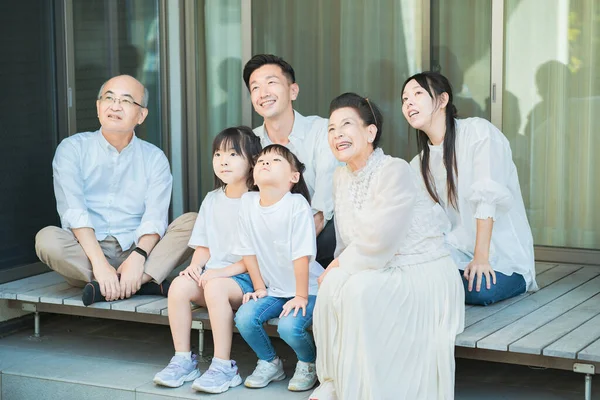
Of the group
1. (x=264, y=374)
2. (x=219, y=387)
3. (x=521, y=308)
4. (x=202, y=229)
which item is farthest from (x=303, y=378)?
(x=521, y=308)

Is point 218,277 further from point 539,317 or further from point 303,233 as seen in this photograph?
point 539,317

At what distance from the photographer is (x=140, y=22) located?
5621mm

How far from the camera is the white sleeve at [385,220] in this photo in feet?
11.4

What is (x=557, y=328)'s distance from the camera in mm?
3658

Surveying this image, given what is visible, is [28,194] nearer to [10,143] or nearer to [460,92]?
[10,143]

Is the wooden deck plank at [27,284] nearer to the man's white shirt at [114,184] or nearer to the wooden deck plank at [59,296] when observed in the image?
the wooden deck plank at [59,296]

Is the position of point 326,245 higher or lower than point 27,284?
higher

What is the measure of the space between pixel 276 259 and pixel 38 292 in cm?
133

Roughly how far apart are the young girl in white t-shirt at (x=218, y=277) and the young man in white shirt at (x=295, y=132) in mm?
294


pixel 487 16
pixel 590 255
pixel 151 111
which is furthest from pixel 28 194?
pixel 590 255

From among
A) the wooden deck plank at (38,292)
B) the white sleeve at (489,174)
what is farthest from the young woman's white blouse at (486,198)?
the wooden deck plank at (38,292)

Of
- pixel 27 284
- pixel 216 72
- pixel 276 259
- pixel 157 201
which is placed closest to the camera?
pixel 276 259

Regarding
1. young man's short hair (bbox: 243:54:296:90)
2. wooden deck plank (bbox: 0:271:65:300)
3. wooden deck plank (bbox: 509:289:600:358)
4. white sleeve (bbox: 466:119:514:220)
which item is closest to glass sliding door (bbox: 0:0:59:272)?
wooden deck plank (bbox: 0:271:65:300)

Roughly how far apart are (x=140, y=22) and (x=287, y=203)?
2.23 metres
